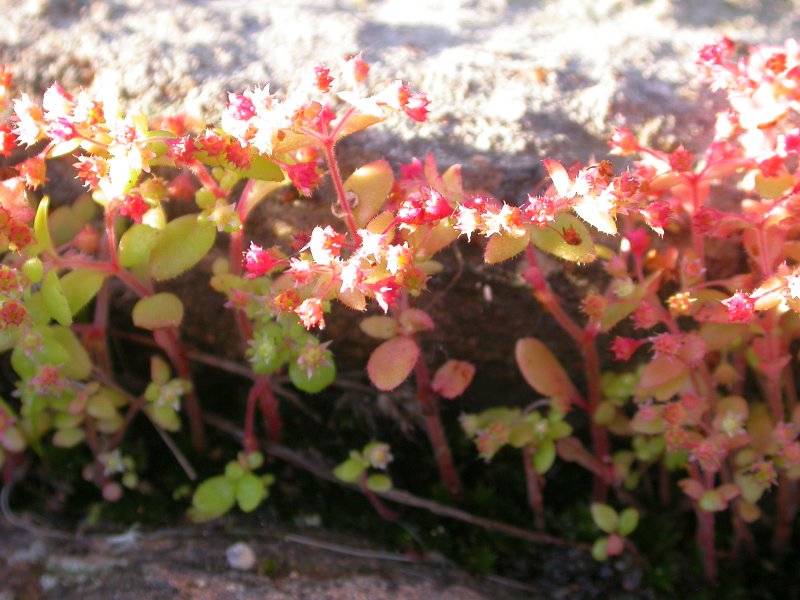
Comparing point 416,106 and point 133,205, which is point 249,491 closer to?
point 133,205

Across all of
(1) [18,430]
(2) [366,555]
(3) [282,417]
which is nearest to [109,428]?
(1) [18,430]

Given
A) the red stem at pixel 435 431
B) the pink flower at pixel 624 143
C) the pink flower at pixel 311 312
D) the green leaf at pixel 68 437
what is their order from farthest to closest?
1. the green leaf at pixel 68 437
2. the red stem at pixel 435 431
3. the pink flower at pixel 624 143
4. the pink flower at pixel 311 312

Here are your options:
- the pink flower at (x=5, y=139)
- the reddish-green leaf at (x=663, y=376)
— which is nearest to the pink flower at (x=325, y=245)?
the pink flower at (x=5, y=139)

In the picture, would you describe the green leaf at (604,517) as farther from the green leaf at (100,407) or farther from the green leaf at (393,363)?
the green leaf at (100,407)

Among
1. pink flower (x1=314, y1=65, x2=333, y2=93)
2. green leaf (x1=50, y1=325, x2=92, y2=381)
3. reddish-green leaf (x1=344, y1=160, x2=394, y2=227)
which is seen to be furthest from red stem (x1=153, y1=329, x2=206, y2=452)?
pink flower (x1=314, y1=65, x2=333, y2=93)

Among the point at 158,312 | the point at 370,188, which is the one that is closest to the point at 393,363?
the point at 370,188

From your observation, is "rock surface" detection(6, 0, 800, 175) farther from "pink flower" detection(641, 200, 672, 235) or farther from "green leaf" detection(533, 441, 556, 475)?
"green leaf" detection(533, 441, 556, 475)
